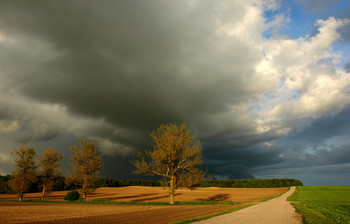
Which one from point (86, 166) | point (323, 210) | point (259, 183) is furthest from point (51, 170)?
point (259, 183)

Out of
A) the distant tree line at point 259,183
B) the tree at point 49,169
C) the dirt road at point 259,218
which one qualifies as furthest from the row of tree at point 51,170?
the distant tree line at point 259,183

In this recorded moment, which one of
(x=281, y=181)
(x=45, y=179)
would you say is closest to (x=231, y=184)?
(x=281, y=181)

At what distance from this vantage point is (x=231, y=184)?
149 meters

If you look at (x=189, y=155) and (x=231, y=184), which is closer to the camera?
(x=189, y=155)

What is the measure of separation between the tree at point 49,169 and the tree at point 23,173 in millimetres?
2182

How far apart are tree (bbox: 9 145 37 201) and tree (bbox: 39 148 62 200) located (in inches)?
85.9

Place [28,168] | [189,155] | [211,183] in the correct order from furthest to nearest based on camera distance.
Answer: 1. [211,183]
2. [28,168]
3. [189,155]

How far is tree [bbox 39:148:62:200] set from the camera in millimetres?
59156

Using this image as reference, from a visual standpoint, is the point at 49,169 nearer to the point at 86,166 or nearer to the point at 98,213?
the point at 86,166

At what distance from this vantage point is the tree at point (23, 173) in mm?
55625

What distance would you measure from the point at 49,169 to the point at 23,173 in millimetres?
5952

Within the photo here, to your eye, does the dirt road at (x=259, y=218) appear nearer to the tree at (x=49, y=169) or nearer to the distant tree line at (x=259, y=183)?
the tree at (x=49, y=169)

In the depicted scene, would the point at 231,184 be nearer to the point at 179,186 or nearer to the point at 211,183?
the point at 211,183

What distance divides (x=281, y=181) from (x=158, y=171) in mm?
138704
